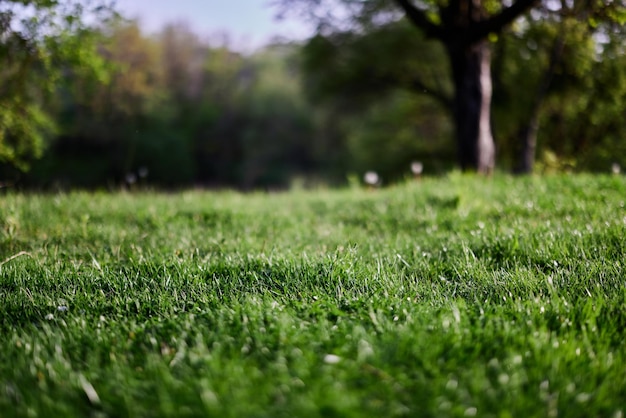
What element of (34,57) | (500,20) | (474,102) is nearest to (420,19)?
(500,20)

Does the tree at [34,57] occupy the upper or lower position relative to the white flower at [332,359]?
upper

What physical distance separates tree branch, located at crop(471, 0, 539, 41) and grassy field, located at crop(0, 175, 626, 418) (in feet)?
14.8

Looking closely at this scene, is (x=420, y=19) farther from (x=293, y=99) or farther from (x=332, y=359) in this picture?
(x=293, y=99)

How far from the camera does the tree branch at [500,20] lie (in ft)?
27.3

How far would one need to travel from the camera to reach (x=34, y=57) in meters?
9.09

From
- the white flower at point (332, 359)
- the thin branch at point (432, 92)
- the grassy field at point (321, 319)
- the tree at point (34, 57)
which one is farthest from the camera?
the thin branch at point (432, 92)

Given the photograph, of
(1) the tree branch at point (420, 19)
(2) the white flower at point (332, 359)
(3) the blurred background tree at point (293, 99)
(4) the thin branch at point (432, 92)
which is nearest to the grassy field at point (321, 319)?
(2) the white flower at point (332, 359)

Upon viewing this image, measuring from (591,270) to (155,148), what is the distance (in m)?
44.7

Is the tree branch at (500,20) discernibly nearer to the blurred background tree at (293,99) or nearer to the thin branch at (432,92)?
the blurred background tree at (293,99)

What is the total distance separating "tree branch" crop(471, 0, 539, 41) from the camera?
834 cm

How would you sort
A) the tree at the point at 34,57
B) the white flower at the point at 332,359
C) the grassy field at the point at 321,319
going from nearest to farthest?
the grassy field at the point at 321,319 < the white flower at the point at 332,359 < the tree at the point at 34,57

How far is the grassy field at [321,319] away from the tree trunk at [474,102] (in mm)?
4890

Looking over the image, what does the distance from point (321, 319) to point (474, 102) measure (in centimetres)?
894

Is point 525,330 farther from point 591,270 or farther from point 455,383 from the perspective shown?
point 591,270
